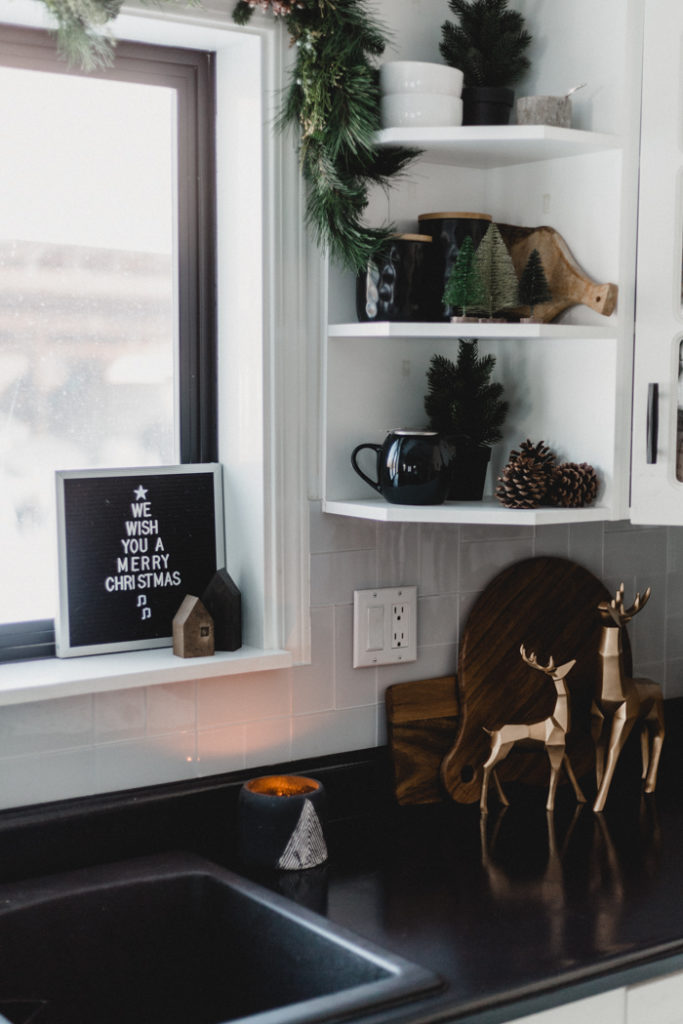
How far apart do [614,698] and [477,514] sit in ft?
1.46

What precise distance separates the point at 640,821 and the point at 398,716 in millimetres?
410

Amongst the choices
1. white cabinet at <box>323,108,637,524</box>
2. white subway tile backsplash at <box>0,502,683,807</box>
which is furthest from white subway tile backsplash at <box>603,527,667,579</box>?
white cabinet at <box>323,108,637,524</box>

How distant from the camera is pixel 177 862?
5.67 ft

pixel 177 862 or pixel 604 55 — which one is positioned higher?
pixel 604 55

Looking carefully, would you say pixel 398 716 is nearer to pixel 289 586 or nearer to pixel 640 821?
pixel 289 586

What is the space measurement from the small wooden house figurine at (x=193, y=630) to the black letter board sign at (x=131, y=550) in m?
0.07

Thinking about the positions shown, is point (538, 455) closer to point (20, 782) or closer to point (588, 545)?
point (588, 545)

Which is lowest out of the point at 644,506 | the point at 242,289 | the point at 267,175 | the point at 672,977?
the point at 672,977

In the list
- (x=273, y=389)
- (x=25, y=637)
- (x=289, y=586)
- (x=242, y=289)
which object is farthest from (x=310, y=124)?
(x=25, y=637)

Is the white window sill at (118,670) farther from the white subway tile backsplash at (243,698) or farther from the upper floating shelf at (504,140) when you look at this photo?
the upper floating shelf at (504,140)

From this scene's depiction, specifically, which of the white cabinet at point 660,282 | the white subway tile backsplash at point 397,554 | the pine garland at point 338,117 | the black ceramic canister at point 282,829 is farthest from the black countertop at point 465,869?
the pine garland at point 338,117

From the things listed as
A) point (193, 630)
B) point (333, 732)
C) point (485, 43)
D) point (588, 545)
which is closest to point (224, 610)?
point (193, 630)

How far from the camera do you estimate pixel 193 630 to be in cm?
182

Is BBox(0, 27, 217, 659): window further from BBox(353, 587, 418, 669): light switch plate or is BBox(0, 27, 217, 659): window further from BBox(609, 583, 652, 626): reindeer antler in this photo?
BBox(609, 583, 652, 626): reindeer antler
